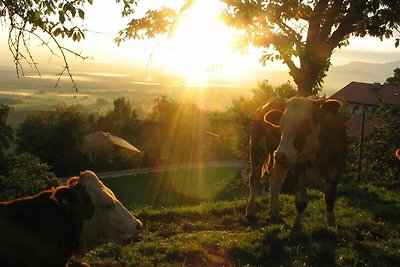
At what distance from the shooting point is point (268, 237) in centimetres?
793

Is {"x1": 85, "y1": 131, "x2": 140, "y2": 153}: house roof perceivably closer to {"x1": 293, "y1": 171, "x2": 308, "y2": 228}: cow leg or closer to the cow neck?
{"x1": 293, "y1": 171, "x2": 308, "y2": 228}: cow leg

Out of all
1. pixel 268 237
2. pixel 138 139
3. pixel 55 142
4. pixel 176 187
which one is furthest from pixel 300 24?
pixel 138 139

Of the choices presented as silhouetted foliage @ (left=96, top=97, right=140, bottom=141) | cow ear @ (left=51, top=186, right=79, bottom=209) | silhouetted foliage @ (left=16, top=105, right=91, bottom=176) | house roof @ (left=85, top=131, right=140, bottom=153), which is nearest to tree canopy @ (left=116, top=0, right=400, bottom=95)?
cow ear @ (left=51, top=186, right=79, bottom=209)

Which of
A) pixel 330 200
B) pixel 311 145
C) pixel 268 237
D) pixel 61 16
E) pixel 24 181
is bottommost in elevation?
pixel 24 181

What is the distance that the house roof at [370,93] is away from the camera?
7316 cm

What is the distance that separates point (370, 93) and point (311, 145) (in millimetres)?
75900

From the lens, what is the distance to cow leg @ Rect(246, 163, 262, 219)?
10297 mm

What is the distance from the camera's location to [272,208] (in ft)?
33.5

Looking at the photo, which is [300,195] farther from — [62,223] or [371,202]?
[62,223]

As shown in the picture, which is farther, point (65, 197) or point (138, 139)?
point (138, 139)

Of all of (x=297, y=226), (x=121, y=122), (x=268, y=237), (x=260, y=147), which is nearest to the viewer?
(x=268, y=237)

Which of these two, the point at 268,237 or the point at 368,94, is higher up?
the point at 368,94

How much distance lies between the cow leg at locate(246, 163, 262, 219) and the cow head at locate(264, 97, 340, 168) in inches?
90.3

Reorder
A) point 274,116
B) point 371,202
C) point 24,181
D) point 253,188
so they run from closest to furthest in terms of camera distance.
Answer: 1. point 274,116
2. point 253,188
3. point 371,202
4. point 24,181
